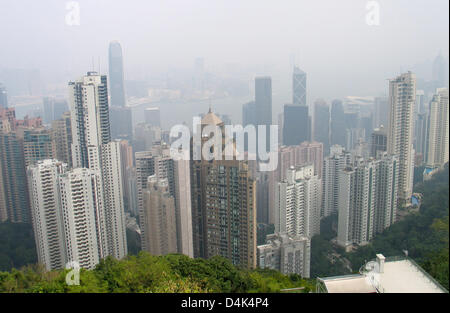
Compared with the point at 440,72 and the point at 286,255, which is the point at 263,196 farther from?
the point at 440,72

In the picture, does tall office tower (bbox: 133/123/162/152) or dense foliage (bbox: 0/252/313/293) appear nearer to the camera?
dense foliage (bbox: 0/252/313/293)

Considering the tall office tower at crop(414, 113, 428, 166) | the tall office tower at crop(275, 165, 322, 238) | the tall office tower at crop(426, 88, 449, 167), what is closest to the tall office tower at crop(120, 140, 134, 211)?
the tall office tower at crop(275, 165, 322, 238)

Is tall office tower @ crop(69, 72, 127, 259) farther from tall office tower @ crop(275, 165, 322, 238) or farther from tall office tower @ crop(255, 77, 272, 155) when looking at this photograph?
tall office tower @ crop(275, 165, 322, 238)

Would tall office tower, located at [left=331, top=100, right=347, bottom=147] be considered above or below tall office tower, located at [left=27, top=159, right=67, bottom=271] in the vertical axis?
above

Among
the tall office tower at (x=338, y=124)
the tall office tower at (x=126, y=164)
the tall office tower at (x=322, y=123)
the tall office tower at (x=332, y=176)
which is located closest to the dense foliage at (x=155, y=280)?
the tall office tower at (x=126, y=164)

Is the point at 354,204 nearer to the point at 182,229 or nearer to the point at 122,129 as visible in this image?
the point at 182,229

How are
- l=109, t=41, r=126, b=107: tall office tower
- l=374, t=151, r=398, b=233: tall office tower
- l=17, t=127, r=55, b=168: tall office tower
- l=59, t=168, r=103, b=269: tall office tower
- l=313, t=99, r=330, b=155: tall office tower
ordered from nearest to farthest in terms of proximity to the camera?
l=109, t=41, r=126, b=107: tall office tower
l=59, t=168, r=103, b=269: tall office tower
l=17, t=127, r=55, b=168: tall office tower
l=313, t=99, r=330, b=155: tall office tower
l=374, t=151, r=398, b=233: tall office tower
